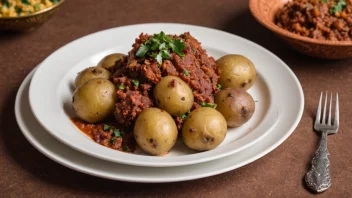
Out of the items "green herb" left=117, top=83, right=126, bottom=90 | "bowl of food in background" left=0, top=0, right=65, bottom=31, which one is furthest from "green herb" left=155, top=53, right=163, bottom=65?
"bowl of food in background" left=0, top=0, right=65, bottom=31

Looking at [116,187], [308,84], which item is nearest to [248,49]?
[308,84]

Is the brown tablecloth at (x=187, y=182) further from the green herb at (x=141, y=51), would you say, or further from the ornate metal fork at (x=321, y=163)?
the green herb at (x=141, y=51)

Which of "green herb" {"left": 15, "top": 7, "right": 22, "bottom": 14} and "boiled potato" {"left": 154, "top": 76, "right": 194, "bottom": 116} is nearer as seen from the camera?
"boiled potato" {"left": 154, "top": 76, "right": 194, "bottom": 116}

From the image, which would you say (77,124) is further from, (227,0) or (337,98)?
(227,0)

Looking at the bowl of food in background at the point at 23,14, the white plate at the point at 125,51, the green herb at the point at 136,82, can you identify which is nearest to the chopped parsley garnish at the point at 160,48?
the green herb at the point at 136,82

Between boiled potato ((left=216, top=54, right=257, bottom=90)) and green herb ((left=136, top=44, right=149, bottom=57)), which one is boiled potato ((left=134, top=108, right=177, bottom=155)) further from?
boiled potato ((left=216, top=54, right=257, bottom=90))

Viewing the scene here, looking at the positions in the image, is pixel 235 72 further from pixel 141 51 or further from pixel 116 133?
pixel 116 133

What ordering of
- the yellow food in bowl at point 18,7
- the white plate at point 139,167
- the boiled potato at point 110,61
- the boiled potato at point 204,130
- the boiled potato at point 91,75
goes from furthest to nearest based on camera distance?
the yellow food in bowl at point 18,7 → the boiled potato at point 110,61 → the boiled potato at point 91,75 → the boiled potato at point 204,130 → the white plate at point 139,167
